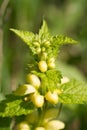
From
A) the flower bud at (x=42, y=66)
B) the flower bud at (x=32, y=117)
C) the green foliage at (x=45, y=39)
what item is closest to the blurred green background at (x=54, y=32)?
the flower bud at (x=32, y=117)

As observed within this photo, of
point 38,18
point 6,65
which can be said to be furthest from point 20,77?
point 38,18

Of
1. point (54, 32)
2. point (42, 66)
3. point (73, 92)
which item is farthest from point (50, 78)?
point (54, 32)

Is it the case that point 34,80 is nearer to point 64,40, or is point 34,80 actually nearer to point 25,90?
point 25,90

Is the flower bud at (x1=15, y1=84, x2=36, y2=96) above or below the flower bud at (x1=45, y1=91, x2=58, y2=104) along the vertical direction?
above

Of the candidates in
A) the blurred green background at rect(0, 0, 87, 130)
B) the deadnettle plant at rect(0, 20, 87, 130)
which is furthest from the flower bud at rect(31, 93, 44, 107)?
the blurred green background at rect(0, 0, 87, 130)

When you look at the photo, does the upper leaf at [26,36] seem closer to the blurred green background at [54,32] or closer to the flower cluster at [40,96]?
the flower cluster at [40,96]

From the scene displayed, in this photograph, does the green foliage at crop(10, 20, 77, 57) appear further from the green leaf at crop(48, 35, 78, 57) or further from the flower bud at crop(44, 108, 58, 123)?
the flower bud at crop(44, 108, 58, 123)
